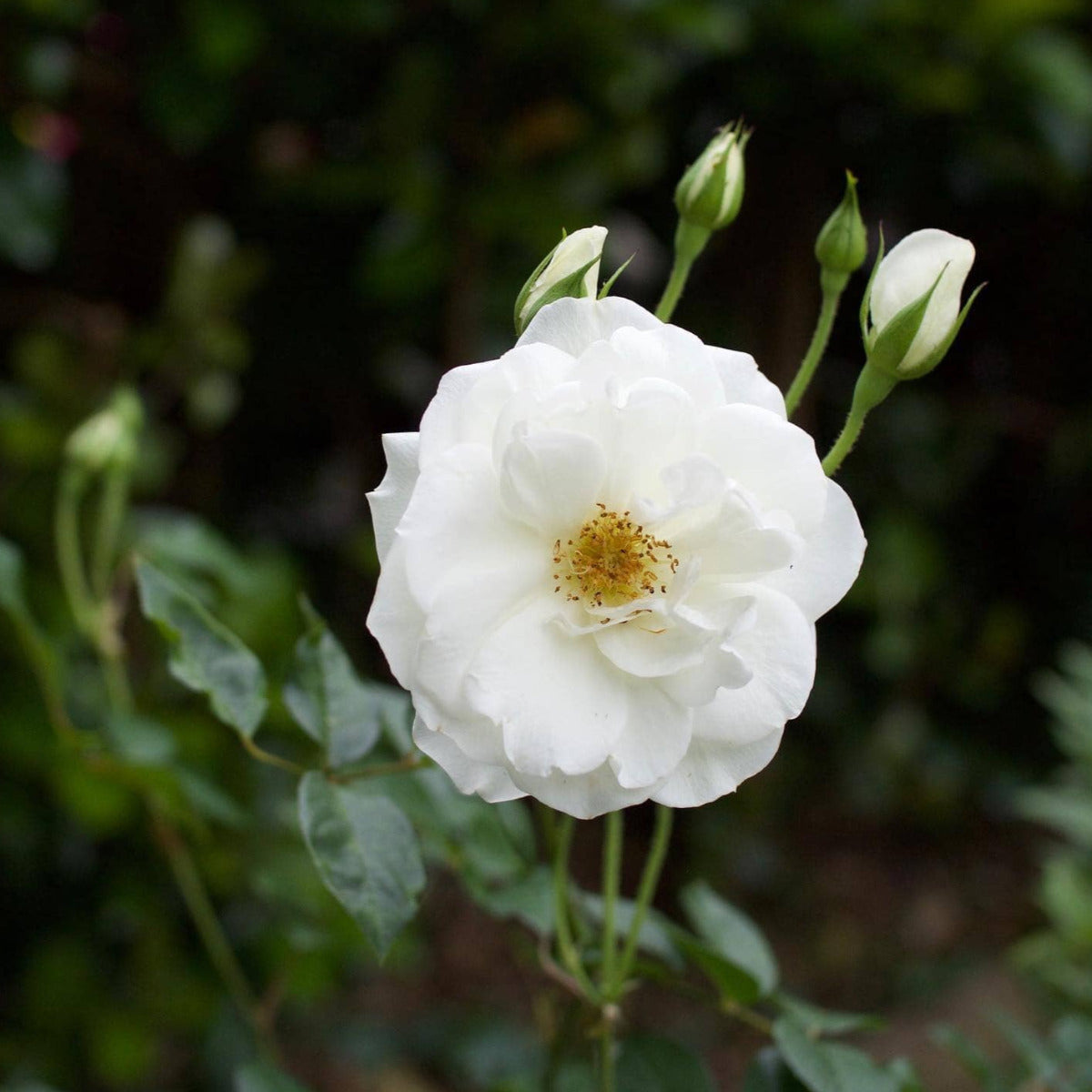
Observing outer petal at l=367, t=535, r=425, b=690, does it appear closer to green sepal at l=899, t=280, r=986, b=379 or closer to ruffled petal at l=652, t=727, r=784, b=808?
ruffled petal at l=652, t=727, r=784, b=808

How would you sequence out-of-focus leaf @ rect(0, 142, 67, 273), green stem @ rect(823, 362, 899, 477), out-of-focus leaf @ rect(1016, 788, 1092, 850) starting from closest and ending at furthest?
green stem @ rect(823, 362, 899, 477)
out-of-focus leaf @ rect(1016, 788, 1092, 850)
out-of-focus leaf @ rect(0, 142, 67, 273)

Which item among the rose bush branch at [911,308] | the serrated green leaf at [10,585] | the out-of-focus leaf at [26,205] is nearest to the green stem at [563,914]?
the rose bush branch at [911,308]

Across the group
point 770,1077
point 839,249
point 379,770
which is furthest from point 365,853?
point 839,249

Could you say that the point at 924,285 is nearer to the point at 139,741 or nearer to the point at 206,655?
the point at 206,655

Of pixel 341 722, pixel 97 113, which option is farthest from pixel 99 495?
pixel 341 722

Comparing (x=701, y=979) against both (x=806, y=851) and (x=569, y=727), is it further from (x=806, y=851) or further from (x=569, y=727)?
(x=569, y=727)

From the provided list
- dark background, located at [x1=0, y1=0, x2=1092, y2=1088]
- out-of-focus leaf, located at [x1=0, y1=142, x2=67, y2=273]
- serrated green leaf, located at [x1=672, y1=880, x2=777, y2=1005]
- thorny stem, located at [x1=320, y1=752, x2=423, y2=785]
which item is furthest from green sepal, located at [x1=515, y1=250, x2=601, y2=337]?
→ out-of-focus leaf, located at [x1=0, y1=142, x2=67, y2=273]
